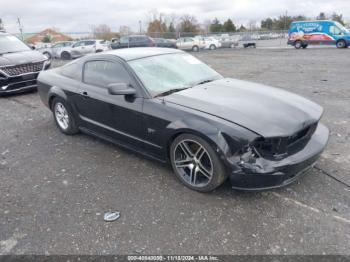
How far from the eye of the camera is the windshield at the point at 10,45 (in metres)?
8.64

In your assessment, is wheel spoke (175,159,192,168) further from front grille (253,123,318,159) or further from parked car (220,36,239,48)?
parked car (220,36,239,48)

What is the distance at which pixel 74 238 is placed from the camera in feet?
8.95

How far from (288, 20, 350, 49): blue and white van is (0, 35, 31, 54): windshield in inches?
946

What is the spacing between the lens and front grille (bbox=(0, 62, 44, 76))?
7.76m

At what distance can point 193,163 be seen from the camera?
10.8 ft

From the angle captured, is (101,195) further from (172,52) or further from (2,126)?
(2,126)

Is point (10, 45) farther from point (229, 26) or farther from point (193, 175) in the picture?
point (229, 26)

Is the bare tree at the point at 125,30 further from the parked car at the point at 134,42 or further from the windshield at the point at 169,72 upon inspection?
the windshield at the point at 169,72

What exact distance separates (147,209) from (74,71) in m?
2.72

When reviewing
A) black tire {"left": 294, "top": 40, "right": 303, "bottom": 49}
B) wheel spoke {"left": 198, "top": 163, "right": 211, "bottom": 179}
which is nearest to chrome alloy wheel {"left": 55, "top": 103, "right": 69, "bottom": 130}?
wheel spoke {"left": 198, "top": 163, "right": 211, "bottom": 179}

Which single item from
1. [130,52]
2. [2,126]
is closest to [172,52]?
[130,52]

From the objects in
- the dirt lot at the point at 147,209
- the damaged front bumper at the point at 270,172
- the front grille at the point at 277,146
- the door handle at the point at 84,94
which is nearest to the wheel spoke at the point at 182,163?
the dirt lot at the point at 147,209

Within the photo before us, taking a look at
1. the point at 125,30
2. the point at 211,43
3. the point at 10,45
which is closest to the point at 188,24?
the point at 125,30

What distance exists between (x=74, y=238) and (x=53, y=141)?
102 inches
